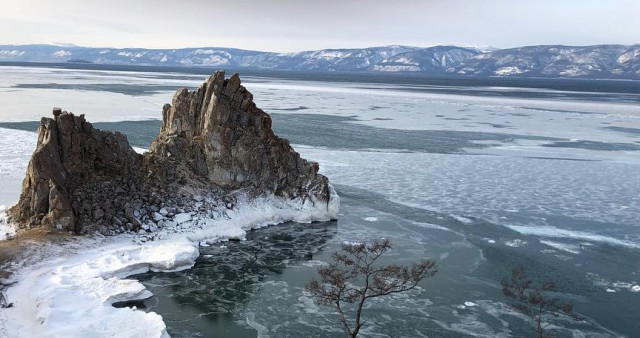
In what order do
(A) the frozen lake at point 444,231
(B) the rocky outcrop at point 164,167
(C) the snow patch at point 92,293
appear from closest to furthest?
1. (C) the snow patch at point 92,293
2. (A) the frozen lake at point 444,231
3. (B) the rocky outcrop at point 164,167

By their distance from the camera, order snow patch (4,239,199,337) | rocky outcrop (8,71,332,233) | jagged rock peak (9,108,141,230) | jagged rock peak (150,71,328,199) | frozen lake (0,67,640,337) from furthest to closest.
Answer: jagged rock peak (150,71,328,199)
rocky outcrop (8,71,332,233)
jagged rock peak (9,108,141,230)
frozen lake (0,67,640,337)
snow patch (4,239,199,337)

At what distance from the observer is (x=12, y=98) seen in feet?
295

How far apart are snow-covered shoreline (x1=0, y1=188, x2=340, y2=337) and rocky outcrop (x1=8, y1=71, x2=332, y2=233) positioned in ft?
3.68

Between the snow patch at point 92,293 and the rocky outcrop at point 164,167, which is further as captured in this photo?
the rocky outcrop at point 164,167

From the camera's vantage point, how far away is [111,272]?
25.8 metres

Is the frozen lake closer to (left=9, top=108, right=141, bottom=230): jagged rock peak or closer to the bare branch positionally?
the bare branch

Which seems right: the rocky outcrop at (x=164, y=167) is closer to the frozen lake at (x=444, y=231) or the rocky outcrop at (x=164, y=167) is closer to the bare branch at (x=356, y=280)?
the frozen lake at (x=444, y=231)

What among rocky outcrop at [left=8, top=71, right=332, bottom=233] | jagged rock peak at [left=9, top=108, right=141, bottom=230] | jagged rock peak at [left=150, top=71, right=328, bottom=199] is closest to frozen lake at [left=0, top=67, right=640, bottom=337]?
jagged rock peak at [left=150, top=71, right=328, bottom=199]

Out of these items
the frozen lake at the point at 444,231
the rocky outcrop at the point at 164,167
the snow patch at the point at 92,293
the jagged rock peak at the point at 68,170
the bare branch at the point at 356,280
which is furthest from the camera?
the rocky outcrop at the point at 164,167

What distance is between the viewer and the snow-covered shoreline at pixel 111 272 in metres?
20.6

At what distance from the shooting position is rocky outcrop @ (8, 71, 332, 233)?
2961 cm

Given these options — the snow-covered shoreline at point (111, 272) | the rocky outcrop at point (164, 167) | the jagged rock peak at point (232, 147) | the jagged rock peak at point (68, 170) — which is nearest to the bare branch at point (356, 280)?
the snow-covered shoreline at point (111, 272)

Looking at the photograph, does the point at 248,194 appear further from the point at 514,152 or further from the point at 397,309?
the point at 514,152

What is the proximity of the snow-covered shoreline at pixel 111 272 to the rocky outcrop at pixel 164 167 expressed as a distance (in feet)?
3.68
